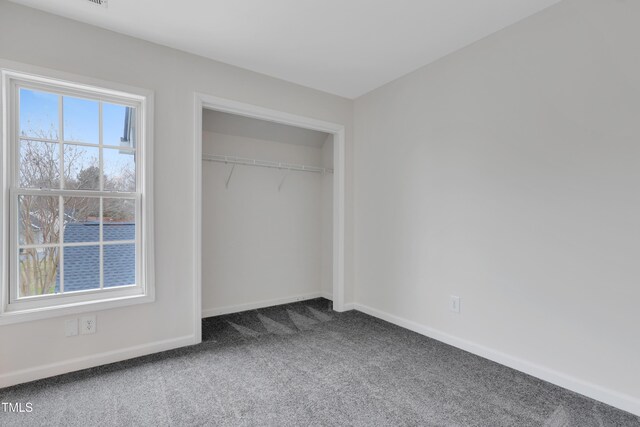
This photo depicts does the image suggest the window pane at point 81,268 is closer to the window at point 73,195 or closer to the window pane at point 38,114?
the window at point 73,195

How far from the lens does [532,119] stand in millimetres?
2207

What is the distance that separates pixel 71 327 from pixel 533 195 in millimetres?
3375

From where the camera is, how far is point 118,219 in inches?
98.2

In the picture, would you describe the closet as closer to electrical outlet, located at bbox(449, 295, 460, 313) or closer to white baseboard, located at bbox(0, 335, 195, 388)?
white baseboard, located at bbox(0, 335, 195, 388)

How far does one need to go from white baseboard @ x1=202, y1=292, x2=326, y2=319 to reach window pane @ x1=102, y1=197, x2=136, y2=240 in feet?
4.09

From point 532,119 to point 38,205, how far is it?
352cm

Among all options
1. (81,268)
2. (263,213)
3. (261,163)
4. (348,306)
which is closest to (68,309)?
(81,268)

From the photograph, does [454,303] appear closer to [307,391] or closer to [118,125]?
[307,391]

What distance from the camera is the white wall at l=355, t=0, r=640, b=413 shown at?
184cm

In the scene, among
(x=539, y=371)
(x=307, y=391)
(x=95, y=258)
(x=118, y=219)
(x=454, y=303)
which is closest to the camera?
Result: (x=307, y=391)

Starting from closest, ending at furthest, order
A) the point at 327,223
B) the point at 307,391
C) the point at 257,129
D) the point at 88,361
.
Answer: the point at 307,391 → the point at 88,361 → the point at 257,129 → the point at 327,223

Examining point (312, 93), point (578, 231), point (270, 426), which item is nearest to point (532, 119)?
point (578, 231)

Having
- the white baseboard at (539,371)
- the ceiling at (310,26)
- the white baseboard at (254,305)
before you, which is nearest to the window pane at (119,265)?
the white baseboard at (254,305)

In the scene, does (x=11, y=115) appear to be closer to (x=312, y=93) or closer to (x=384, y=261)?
(x=312, y=93)
